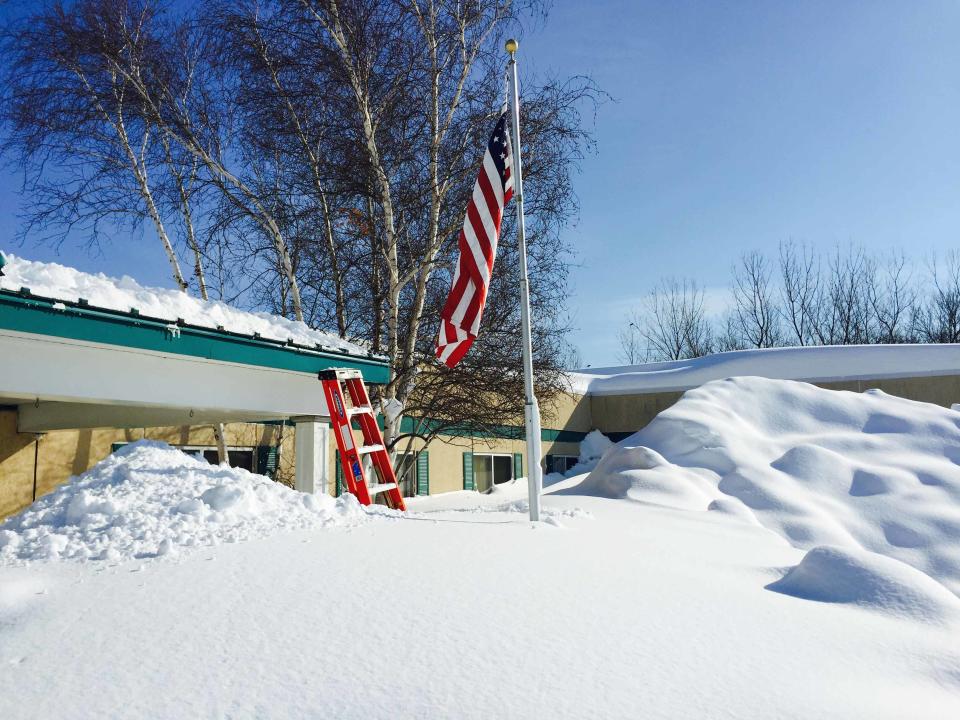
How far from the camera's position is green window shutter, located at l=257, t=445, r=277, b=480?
1280 centimetres

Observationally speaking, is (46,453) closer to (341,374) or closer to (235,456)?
(235,456)

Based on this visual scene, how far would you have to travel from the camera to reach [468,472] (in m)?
18.5

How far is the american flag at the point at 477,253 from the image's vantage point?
22.7 feet

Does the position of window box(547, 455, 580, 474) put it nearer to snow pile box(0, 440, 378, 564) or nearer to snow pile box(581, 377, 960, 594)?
snow pile box(581, 377, 960, 594)

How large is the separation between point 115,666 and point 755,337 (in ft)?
127

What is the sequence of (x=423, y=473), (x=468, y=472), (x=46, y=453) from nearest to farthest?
1. (x=46, y=453)
2. (x=423, y=473)
3. (x=468, y=472)

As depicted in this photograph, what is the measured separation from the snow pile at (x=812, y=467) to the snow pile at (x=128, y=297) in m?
4.39

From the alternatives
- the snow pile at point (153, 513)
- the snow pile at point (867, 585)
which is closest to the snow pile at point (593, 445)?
the snow pile at point (153, 513)

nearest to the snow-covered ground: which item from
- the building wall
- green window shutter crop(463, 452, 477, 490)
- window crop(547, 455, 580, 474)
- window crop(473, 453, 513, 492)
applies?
the building wall

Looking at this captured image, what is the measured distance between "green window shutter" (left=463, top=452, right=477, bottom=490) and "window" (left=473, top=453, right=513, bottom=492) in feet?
1.44

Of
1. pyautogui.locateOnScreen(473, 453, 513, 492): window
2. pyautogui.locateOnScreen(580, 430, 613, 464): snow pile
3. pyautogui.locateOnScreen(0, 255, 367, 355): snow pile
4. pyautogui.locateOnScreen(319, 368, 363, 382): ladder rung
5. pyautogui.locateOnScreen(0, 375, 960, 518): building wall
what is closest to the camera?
pyautogui.locateOnScreen(0, 255, 367, 355): snow pile

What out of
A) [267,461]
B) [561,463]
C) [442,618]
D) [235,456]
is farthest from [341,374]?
[561,463]

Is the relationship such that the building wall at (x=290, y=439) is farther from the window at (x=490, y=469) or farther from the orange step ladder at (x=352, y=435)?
the orange step ladder at (x=352, y=435)

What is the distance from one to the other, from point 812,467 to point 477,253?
16.6 feet
